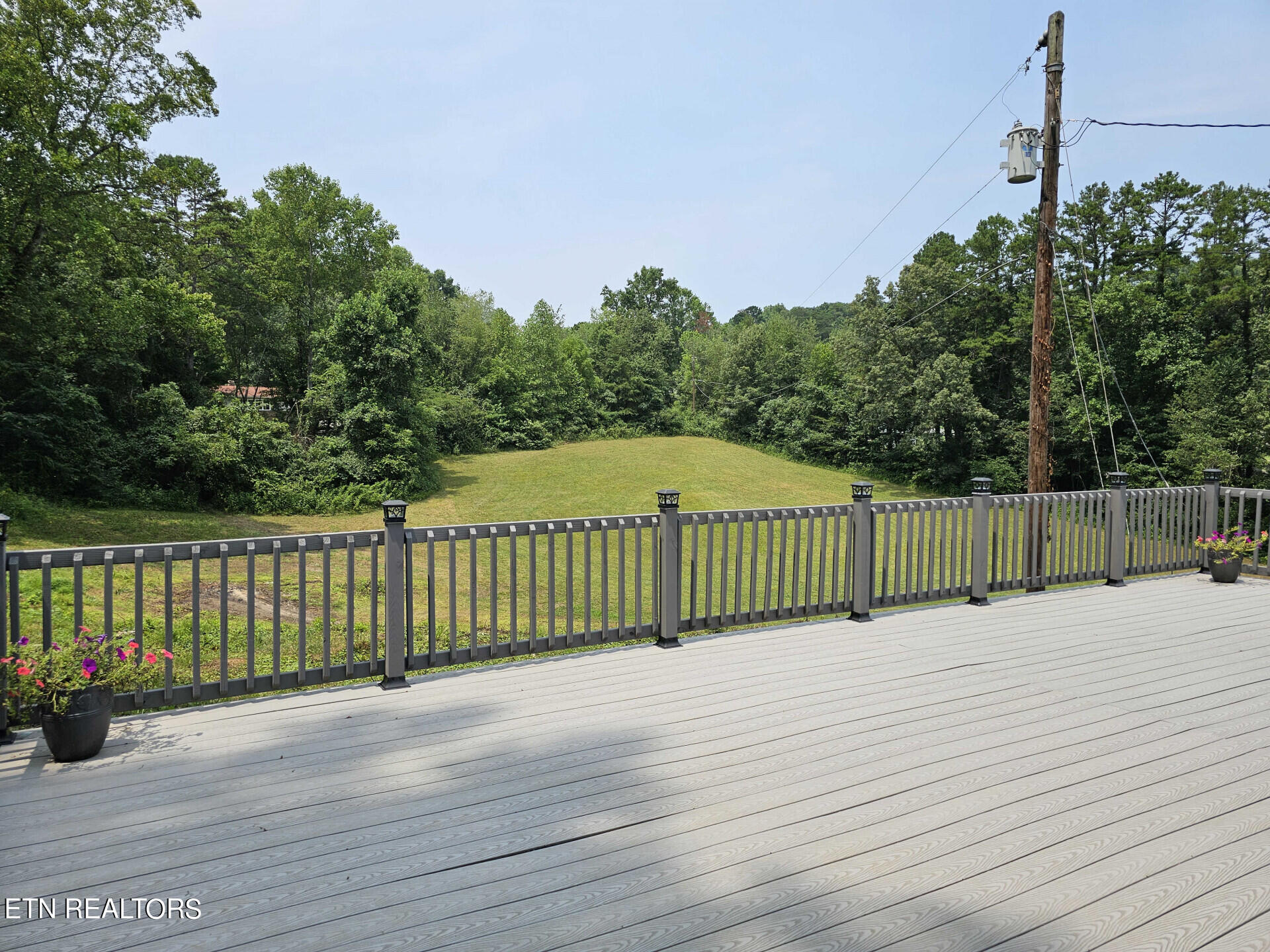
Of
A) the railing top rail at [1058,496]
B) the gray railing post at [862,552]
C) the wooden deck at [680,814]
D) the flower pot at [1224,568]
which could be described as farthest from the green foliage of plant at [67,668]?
the flower pot at [1224,568]

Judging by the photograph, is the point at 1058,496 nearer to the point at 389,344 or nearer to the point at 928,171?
the point at 928,171

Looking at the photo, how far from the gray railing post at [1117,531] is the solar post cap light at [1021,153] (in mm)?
4028

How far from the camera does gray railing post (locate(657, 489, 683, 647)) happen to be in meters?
4.80

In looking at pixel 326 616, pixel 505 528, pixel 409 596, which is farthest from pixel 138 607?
pixel 505 528

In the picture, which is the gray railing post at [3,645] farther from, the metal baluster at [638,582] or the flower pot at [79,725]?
the metal baluster at [638,582]

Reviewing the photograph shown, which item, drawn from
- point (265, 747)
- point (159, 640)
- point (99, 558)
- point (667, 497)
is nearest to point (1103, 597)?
point (667, 497)

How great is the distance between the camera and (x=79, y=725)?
3.02m

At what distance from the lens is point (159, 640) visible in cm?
702

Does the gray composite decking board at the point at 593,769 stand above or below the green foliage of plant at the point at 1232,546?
below

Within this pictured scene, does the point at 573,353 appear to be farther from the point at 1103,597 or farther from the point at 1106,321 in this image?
the point at 1103,597

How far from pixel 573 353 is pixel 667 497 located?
34822 mm

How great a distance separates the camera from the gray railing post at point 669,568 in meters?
4.80

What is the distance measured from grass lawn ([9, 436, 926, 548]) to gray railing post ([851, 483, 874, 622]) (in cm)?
1237

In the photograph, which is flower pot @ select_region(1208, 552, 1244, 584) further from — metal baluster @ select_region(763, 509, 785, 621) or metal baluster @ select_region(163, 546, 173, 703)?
metal baluster @ select_region(163, 546, 173, 703)
